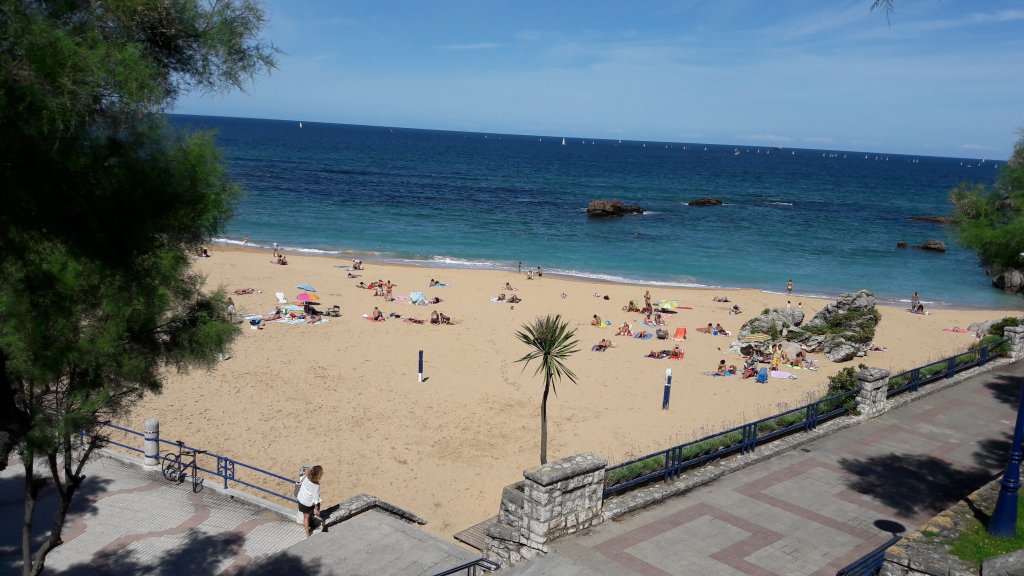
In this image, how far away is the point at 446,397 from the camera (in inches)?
738

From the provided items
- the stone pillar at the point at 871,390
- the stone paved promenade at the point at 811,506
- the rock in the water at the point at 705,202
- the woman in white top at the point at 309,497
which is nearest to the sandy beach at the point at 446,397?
the woman in white top at the point at 309,497

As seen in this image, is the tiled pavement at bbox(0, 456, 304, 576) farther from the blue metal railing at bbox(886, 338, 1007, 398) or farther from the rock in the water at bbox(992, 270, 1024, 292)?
the rock in the water at bbox(992, 270, 1024, 292)

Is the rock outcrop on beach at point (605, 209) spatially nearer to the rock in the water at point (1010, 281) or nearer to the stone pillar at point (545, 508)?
the rock in the water at point (1010, 281)

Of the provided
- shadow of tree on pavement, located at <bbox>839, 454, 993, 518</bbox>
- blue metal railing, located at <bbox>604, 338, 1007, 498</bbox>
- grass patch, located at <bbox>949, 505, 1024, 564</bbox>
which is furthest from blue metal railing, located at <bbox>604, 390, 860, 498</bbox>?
grass patch, located at <bbox>949, 505, 1024, 564</bbox>

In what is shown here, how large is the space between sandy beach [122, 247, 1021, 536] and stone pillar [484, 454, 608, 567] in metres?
3.45

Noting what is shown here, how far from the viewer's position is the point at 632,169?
13688cm

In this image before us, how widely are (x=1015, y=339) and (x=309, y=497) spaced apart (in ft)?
60.0

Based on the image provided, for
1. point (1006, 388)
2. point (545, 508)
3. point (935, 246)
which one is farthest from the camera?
point (935, 246)

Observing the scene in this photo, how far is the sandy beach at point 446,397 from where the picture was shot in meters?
14.6

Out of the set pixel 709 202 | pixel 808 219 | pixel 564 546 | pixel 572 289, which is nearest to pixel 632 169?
pixel 709 202

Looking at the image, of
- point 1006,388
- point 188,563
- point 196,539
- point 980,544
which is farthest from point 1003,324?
point 188,563

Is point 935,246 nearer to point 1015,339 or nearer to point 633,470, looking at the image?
point 1015,339

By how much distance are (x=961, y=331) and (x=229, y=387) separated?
27672mm

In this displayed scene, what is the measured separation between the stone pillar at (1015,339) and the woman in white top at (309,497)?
18.0m
